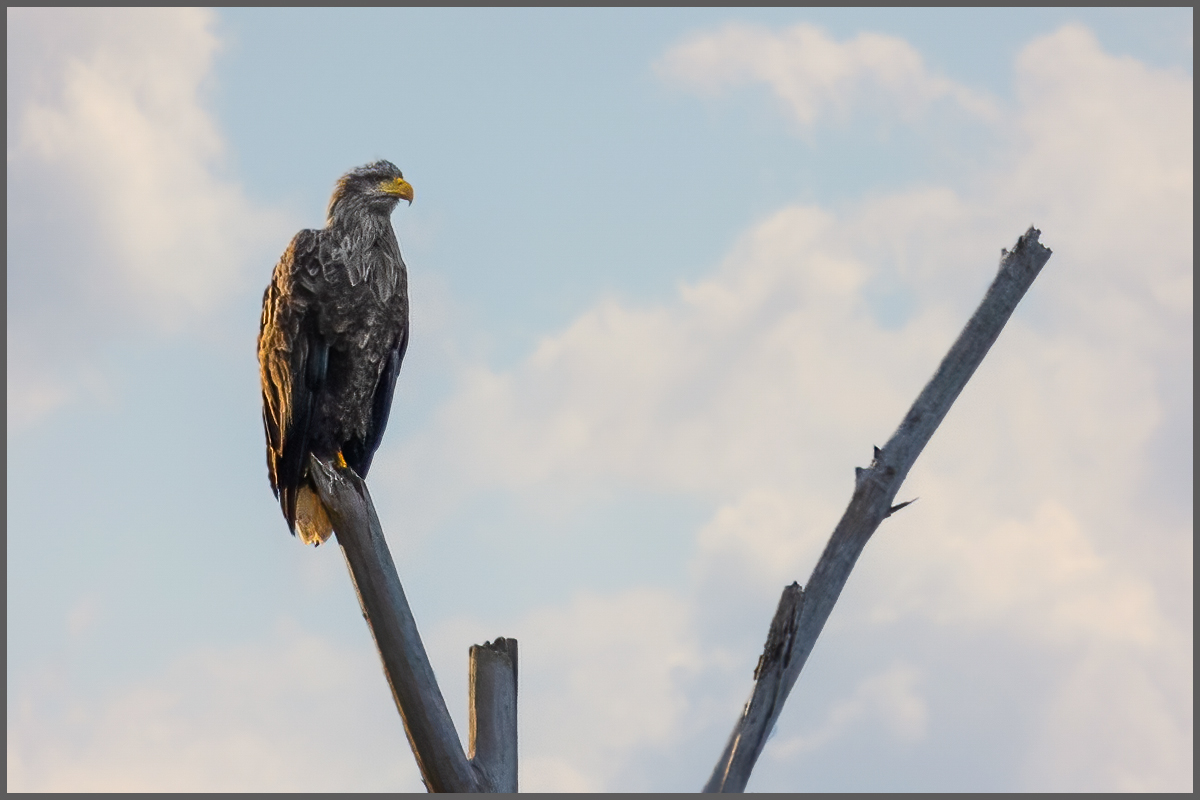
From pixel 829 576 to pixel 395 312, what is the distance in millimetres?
3659

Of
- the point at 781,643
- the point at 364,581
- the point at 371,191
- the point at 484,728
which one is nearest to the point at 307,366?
the point at 371,191

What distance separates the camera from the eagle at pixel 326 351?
816 cm

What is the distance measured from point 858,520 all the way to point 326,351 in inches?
147

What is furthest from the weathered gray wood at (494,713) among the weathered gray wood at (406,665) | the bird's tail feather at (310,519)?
the bird's tail feather at (310,519)

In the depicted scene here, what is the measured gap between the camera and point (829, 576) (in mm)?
6129

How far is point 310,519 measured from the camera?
26.7 ft

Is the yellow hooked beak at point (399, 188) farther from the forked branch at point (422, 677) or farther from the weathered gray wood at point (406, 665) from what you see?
the weathered gray wood at point (406, 665)

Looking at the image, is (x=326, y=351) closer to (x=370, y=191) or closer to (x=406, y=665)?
(x=370, y=191)

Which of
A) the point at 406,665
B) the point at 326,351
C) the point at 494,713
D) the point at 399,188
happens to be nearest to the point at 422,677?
the point at 406,665

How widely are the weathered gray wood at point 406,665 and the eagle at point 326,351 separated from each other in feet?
5.45

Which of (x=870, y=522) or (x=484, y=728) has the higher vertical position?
(x=870, y=522)

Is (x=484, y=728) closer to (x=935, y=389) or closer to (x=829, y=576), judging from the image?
(x=829, y=576)

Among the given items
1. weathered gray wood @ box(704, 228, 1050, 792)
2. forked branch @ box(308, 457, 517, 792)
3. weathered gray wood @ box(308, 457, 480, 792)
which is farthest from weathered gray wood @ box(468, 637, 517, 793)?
weathered gray wood @ box(704, 228, 1050, 792)

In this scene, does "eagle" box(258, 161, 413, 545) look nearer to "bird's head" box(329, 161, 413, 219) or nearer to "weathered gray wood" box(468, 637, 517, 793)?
"bird's head" box(329, 161, 413, 219)
